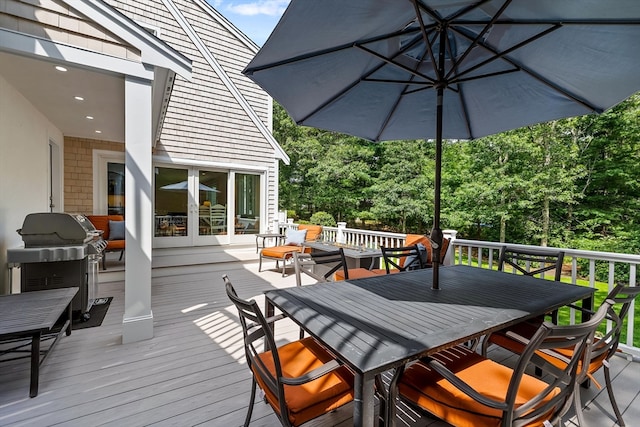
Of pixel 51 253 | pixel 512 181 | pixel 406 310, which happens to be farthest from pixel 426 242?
pixel 512 181

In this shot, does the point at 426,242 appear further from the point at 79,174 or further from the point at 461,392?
the point at 79,174

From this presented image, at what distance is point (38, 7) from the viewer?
8.86 feet

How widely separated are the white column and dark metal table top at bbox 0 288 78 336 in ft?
1.86

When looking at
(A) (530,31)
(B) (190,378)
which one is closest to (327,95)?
(A) (530,31)

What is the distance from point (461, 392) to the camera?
1.47 m

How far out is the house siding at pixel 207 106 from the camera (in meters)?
6.61

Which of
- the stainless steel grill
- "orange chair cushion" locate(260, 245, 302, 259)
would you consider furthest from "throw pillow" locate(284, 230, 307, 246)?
the stainless steel grill

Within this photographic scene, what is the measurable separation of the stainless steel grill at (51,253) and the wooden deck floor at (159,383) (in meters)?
0.65

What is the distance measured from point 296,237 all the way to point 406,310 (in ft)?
16.5

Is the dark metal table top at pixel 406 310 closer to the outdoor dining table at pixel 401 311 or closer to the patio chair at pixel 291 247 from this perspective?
the outdoor dining table at pixel 401 311

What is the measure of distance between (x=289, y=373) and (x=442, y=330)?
0.86 metres

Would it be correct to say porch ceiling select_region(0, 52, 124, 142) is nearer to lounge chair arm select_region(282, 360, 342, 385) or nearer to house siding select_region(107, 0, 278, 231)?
house siding select_region(107, 0, 278, 231)

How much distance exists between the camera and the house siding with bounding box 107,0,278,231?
21.7 ft

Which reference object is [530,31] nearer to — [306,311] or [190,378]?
[306,311]
